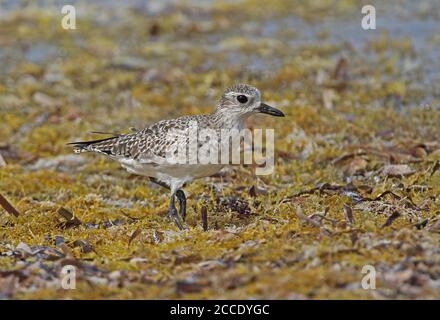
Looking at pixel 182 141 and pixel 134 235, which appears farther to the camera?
pixel 182 141

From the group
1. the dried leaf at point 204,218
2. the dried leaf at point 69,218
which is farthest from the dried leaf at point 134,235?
the dried leaf at point 69,218

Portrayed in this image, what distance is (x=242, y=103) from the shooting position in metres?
9.60

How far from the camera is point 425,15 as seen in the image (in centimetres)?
1936

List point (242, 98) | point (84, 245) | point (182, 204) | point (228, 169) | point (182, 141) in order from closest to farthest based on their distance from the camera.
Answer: point (84, 245), point (182, 141), point (242, 98), point (182, 204), point (228, 169)

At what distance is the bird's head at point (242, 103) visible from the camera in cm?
958

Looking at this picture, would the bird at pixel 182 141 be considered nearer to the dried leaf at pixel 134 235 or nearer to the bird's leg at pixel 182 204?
the bird's leg at pixel 182 204

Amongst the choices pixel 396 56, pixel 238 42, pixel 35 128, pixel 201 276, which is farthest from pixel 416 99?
pixel 201 276

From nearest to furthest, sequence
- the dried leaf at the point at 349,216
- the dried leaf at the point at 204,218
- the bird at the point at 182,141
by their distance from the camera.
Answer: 1. the dried leaf at the point at 349,216
2. the dried leaf at the point at 204,218
3. the bird at the point at 182,141

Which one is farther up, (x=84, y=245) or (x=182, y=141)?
(x=182, y=141)

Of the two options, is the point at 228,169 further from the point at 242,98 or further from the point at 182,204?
the point at 242,98

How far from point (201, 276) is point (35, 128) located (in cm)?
791

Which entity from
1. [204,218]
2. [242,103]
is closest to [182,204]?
[204,218]

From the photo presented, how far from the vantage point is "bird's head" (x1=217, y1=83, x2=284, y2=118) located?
9.58 metres

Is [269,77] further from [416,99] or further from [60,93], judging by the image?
[60,93]
